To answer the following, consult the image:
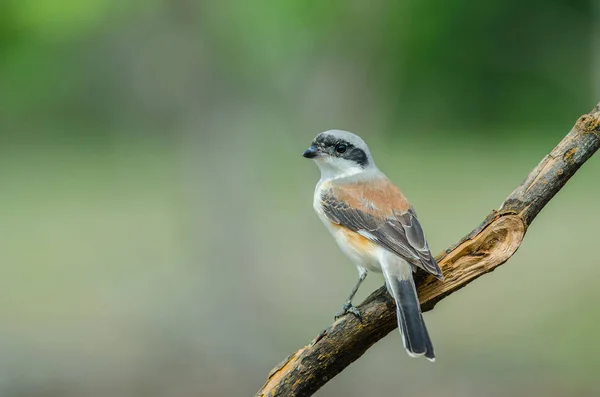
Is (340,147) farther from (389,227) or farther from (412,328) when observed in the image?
(412,328)

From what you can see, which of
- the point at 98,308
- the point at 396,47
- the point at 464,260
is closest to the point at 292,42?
the point at 396,47

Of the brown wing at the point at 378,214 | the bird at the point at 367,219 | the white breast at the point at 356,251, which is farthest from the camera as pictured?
the white breast at the point at 356,251

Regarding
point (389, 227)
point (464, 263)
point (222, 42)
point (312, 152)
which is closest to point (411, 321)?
point (464, 263)

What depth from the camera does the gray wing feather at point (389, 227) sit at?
324 centimetres

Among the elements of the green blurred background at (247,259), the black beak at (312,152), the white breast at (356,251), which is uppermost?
the green blurred background at (247,259)

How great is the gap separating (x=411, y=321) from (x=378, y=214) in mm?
837

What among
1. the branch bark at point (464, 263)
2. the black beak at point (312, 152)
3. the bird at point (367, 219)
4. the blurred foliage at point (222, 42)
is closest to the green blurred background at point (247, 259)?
the blurred foliage at point (222, 42)

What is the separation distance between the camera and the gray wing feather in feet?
10.6

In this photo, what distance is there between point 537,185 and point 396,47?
24.4 feet

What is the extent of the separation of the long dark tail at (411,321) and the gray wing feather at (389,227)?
16cm

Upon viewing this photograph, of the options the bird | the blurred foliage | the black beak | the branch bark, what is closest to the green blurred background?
the blurred foliage

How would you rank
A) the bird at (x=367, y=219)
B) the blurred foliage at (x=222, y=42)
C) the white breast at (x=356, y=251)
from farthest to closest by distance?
the blurred foliage at (x=222, y=42), the white breast at (x=356, y=251), the bird at (x=367, y=219)

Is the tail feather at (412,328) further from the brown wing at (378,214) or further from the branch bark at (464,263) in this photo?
the brown wing at (378,214)

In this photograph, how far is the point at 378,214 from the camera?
11.6ft
